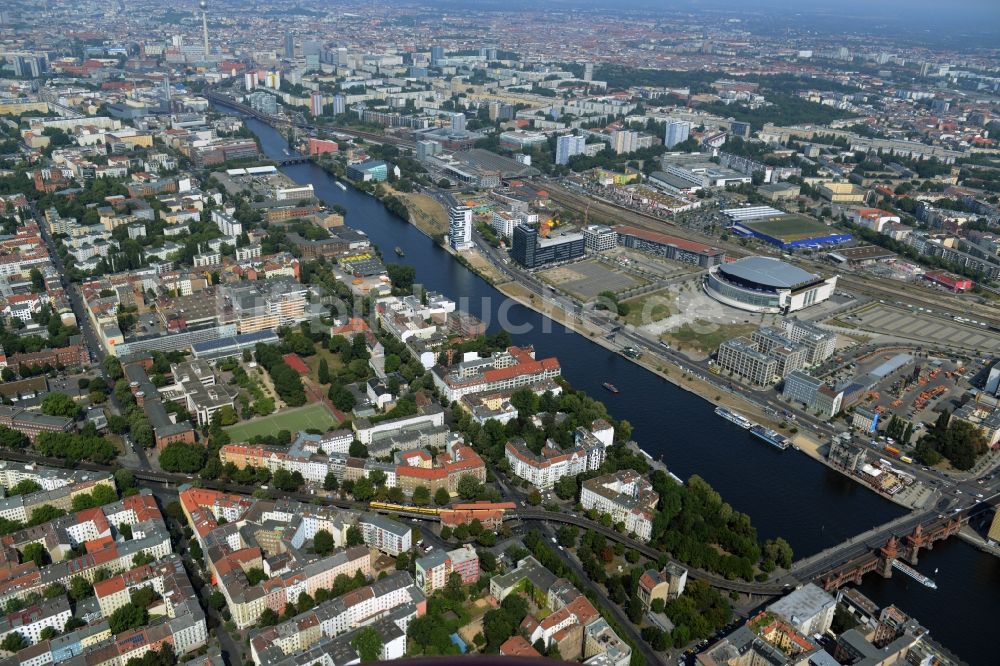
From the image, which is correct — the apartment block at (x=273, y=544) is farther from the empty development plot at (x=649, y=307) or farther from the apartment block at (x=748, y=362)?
the empty development plot at (x=649, y=307)

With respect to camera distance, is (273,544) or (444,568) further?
(273,544)

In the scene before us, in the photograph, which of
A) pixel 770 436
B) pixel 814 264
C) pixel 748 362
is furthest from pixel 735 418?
pixel 814 264

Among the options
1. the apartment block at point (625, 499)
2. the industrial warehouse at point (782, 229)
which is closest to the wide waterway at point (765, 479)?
the apartment block at point (625, 499)

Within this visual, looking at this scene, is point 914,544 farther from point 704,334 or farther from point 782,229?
point 782,229

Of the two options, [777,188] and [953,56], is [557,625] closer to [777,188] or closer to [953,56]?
[777,188]

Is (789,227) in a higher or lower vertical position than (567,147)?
lower

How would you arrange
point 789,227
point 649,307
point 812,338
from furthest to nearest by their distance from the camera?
point 789,227 → point 649,307 → point 812,338

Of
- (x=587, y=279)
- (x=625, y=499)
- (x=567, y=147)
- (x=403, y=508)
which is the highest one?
(x=567, y=147)

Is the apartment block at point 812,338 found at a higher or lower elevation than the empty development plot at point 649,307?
higher
